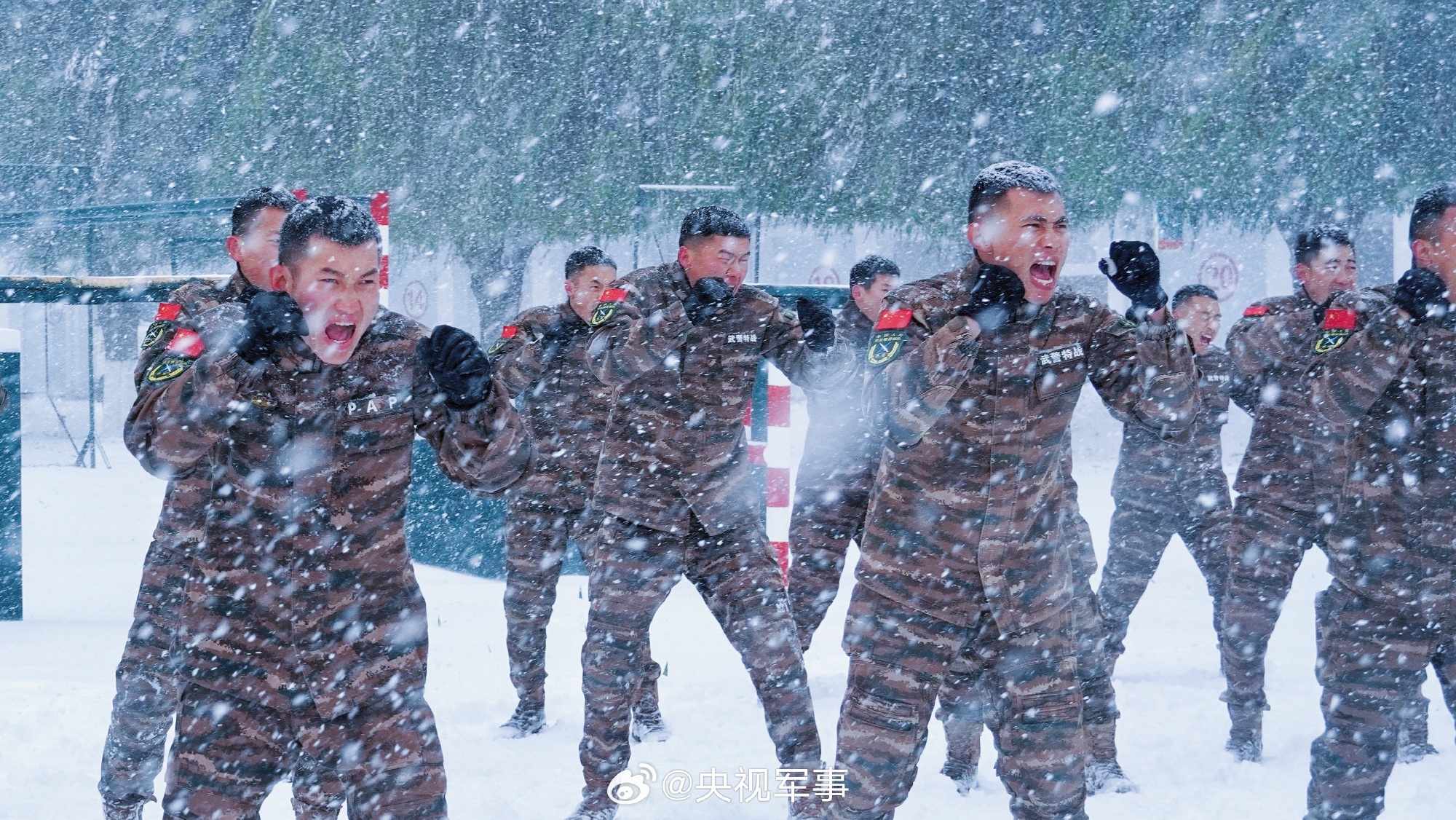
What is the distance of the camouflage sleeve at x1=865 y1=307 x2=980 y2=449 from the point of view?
3.08 m

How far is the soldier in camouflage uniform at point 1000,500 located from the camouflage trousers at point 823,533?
2475 millimetres

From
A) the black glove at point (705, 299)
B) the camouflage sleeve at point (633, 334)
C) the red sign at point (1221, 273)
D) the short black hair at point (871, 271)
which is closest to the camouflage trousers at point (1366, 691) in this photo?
the black glove at point (705, 299)

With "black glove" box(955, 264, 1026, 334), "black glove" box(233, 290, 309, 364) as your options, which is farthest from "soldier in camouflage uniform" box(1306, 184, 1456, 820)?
"black glove" box(233, 290, 309, 364)

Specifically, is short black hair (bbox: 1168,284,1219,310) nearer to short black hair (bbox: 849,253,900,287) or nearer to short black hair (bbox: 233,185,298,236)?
short black hair (bbox: 849,253,900,287)

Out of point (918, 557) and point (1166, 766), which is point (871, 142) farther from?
point (918, 557)

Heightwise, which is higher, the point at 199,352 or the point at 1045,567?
the point at 199,352

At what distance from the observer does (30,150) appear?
773 inches

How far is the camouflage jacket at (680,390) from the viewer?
443 centimetres

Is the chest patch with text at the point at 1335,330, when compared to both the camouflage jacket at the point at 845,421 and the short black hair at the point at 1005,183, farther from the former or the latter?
the camouflage jacket at the point at 845,421

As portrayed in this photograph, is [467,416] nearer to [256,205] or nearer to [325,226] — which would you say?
[325,226]

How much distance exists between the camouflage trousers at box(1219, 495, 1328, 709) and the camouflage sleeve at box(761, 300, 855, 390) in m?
1.93

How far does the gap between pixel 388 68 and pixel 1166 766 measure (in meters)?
11.5

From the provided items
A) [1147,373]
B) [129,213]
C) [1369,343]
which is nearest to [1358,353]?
[1369,343]

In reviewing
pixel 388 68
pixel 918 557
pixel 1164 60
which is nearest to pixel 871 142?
pixel 1164 60
